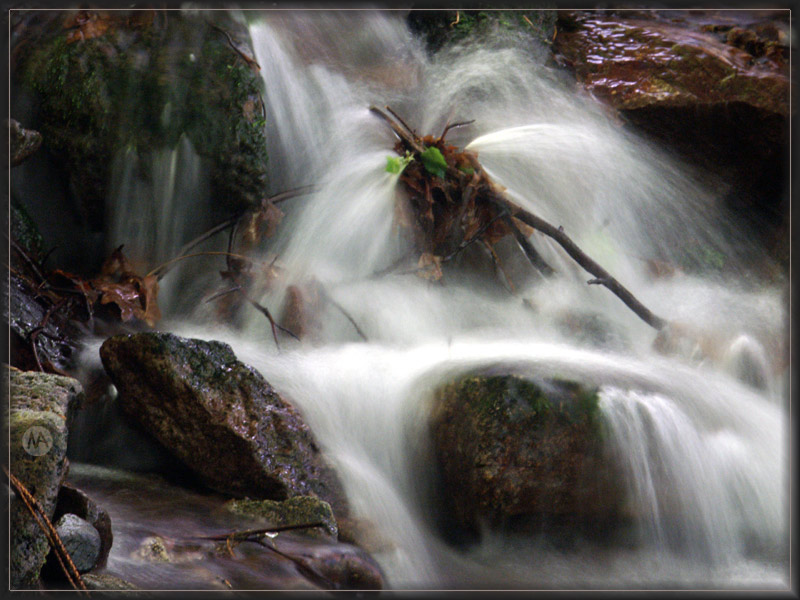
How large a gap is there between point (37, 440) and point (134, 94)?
2.05m

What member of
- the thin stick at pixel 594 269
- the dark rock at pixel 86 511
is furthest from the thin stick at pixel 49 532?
the thin stick at pixel 594 269

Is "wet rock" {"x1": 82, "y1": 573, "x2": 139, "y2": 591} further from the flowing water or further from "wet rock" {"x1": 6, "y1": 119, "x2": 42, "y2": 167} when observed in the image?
"wet rock" {"x1": 6, "y1": 119, "x2": 42, "y2": 167}

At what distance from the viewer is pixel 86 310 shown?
9.30 feet

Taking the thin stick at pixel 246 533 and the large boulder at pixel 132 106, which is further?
the large boulder at pixel 132 106

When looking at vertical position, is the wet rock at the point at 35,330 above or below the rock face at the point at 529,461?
above

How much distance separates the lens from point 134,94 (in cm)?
311

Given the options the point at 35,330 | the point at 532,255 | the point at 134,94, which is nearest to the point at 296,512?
the point at 35,330

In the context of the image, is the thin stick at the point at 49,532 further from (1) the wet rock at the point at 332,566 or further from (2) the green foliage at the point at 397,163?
(2) the green foliage at the point at 397,163

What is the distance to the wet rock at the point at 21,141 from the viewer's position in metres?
2.65

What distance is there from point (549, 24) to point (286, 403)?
3161 millimetres

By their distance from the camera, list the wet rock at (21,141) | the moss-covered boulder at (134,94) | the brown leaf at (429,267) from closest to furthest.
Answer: the wet rock at (21,141), the moss-covered boulder at (134,94), the brown leaf at (429,267)

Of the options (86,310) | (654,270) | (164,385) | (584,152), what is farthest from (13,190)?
(654,270)

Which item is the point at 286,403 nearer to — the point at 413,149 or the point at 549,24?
the point at 413,149

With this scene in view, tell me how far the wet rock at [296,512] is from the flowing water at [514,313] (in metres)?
0.22
